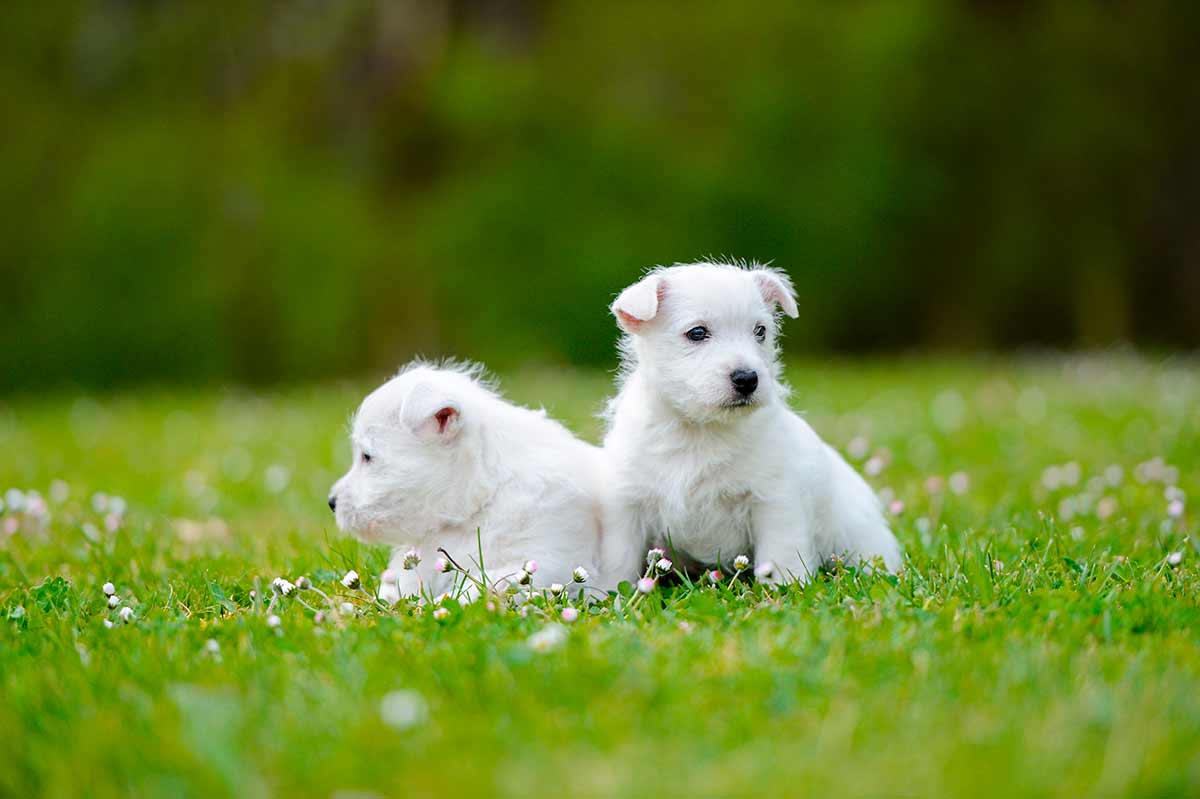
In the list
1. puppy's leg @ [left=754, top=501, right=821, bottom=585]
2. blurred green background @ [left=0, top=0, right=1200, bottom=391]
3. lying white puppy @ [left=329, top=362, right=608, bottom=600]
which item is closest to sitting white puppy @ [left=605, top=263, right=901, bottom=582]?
puppy's leg @ [left=754, top=501, right=821, bottom=585]

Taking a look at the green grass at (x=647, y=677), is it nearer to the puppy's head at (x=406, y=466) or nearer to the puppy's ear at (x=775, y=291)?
the puppy's head at (x=406, y=466)

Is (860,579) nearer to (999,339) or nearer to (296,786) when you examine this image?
(296,786)

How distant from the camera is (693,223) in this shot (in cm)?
1688

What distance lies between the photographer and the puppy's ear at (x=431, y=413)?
412 centimetres

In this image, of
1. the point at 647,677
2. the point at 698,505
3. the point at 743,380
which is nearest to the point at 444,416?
the point at 698,505

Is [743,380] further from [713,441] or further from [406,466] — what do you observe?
[406,466]

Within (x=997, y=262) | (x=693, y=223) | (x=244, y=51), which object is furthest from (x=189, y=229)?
(x=997, y=262)

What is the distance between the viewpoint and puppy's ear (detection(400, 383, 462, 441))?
412 centimetres

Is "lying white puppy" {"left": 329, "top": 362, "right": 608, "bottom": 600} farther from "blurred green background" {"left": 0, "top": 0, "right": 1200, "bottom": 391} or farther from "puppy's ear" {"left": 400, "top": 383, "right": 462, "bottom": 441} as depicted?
"blurred green background" {"left": 0, "top": 0, "right": 1200, "bottom": 391}

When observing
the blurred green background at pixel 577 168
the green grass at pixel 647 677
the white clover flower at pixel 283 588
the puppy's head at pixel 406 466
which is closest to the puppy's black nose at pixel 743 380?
the green grass at pixel 647 677

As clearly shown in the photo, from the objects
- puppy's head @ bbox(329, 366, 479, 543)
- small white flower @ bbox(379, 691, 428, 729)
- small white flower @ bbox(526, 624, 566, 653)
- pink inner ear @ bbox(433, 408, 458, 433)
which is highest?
pink inner ear @ bbox(433, 408, 458, 433)

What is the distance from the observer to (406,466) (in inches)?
165

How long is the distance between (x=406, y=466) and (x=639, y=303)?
1.02m

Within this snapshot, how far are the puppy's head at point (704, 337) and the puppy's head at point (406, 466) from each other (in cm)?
72
